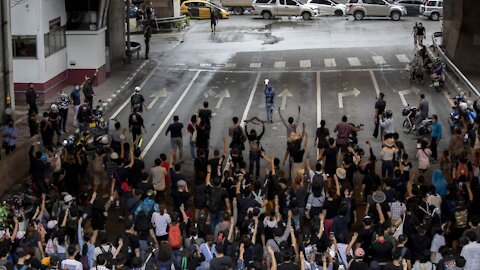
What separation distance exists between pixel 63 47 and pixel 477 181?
1916cm

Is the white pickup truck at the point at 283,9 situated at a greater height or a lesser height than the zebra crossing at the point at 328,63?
greater

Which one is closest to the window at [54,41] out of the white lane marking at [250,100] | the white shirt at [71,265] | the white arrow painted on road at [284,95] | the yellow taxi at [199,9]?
the white lane marking at [250,100]

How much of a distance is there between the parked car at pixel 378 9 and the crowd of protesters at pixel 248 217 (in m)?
29.9

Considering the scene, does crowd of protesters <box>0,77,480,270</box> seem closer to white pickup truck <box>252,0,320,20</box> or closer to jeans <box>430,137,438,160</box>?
jeans <box>430,137,438,160</box>

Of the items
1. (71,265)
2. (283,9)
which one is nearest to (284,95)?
(71,265)

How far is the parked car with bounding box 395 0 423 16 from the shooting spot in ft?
174

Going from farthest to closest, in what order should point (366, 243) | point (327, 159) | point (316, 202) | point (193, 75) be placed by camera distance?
point (193, 75)
point (327, 159)
point (316, 202)
point (366, 243)

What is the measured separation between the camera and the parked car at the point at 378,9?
169 feet

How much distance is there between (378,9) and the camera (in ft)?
169

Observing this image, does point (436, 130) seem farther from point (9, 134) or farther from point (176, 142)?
point (9, 134)

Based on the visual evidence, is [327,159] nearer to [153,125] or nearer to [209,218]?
[209,218]

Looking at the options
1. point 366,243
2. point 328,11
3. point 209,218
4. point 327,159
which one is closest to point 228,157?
point 327,159

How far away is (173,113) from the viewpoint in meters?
30.3

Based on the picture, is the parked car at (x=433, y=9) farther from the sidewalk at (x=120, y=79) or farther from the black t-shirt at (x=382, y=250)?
the black t-shirt at (x=382, y=250)
